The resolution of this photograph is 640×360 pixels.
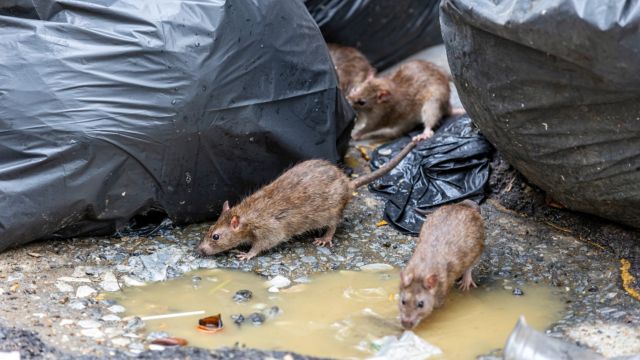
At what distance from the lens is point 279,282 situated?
5.09m

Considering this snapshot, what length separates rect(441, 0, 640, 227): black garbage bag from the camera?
4.03 m

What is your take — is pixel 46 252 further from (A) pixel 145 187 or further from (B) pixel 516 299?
(B) pixel 516 299

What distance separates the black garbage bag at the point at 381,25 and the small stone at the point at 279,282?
331cm

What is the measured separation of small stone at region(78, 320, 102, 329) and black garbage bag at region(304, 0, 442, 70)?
409 cm

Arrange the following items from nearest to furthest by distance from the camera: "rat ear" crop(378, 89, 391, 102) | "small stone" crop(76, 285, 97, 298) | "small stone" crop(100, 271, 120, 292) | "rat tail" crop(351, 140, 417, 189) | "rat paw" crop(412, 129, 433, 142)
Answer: "small stone" crop(76, 285, 97, 298), "small stone" crop(100, 271, 120, 292), "rat tail" crop(351, 140, 417, 189), "rat paw" crop(412, 129, 433, 142), "rat ear" crop(378, 89, 391, 102)

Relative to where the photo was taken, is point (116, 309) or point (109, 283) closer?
point (116, 309)

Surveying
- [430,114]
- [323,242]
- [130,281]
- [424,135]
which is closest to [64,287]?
[130,281]

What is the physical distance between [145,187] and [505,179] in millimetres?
2495

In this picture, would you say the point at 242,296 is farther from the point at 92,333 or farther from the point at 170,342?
the point at 92,333

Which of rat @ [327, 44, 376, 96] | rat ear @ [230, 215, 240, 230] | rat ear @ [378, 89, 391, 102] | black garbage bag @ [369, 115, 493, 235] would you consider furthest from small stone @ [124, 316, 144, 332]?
rat @ [327, 44, 376, 96]

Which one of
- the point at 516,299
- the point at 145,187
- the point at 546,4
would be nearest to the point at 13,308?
the point at 145,187

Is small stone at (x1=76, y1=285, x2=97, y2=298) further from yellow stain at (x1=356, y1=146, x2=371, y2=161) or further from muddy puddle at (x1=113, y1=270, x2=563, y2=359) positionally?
yellow stain at (x1=356, y1=146, x2=371, y2=161)

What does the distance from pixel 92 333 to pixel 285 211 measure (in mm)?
1658

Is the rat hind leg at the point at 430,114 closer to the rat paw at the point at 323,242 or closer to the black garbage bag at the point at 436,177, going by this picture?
the black garbage bag at the point at 436,177
